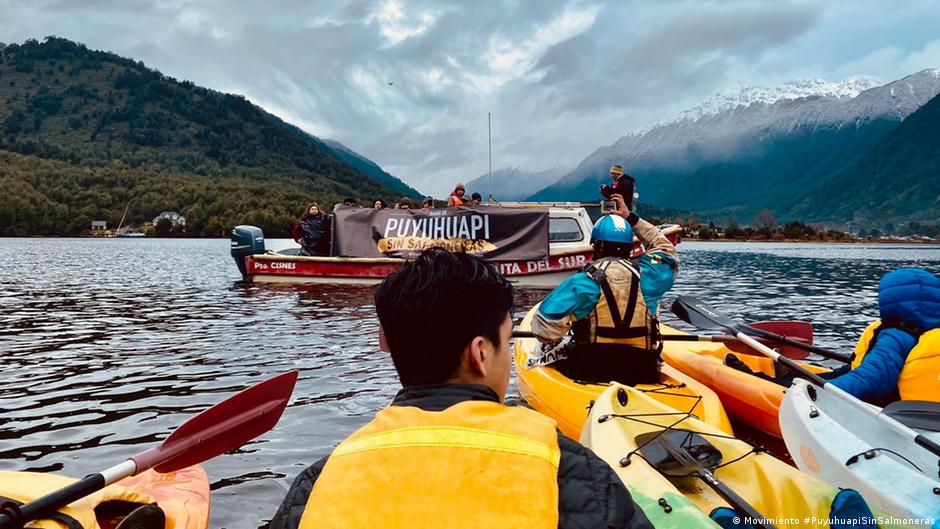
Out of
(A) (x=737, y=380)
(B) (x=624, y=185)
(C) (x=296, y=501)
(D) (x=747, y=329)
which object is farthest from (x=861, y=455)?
(B) (x=624, y=185)

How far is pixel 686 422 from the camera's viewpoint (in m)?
4.26

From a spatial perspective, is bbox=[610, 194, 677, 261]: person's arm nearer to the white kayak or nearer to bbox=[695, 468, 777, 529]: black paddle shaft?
the white kayak

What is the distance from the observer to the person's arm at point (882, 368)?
4.25 metres

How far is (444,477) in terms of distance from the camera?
1.48 meters

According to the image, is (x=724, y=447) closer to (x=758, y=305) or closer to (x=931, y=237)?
(x=758, y=305)

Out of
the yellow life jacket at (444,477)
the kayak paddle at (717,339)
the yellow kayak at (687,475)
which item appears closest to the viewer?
the yellow life jacket at (444,477)

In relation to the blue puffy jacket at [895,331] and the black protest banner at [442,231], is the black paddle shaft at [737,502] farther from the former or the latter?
the black protest banner at [442,231]

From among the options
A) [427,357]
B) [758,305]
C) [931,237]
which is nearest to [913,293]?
[427,357]

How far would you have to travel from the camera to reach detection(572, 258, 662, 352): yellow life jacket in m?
5.33

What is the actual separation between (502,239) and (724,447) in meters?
15.4

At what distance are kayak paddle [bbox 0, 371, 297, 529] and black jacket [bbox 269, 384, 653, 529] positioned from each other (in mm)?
1806

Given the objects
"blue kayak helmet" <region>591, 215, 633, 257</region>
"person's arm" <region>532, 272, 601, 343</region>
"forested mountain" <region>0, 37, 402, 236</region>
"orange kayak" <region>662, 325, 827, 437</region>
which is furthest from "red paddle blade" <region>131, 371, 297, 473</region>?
"forested mountain" <region>0, 37, 402, 236</region>

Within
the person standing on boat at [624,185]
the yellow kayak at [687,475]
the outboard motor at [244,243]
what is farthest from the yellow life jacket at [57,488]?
the outboard motor at [244,243]

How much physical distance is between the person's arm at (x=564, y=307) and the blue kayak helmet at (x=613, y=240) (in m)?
0.49
